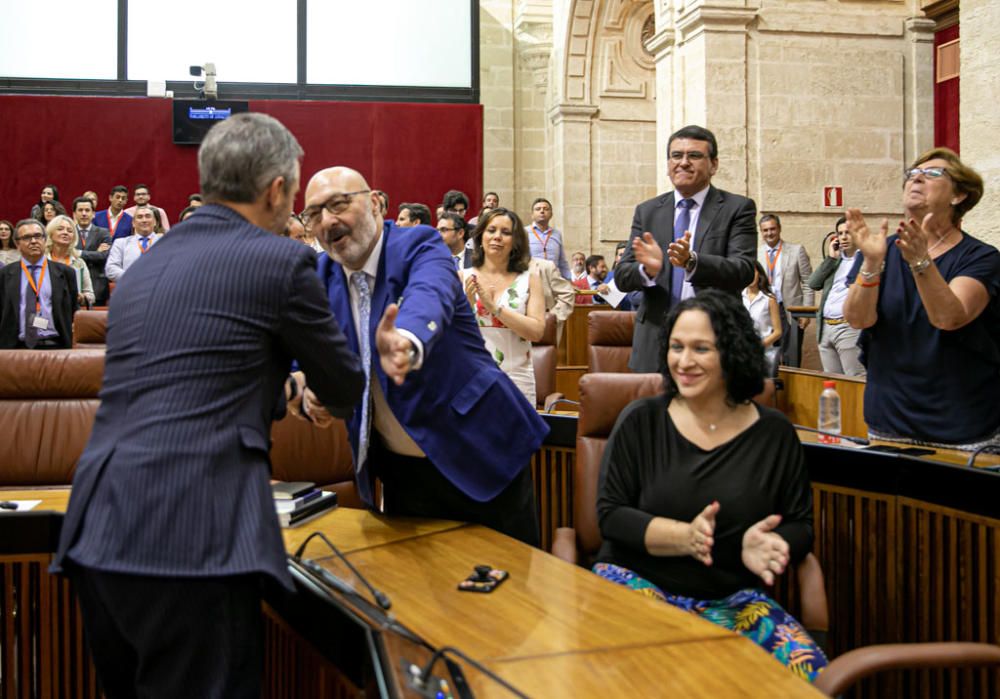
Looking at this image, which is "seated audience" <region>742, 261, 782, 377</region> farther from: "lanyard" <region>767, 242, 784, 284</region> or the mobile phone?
the mobile phone

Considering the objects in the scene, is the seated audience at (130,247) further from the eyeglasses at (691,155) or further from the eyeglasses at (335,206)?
the eyeglasses at (335,206)

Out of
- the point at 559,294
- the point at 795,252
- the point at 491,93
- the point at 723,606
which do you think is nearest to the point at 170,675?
the point at 723,606

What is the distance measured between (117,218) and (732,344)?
386 inches

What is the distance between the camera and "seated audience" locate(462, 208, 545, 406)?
423cm

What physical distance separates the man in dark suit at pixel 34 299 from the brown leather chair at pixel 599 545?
5.03 m

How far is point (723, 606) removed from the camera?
2.36 meters

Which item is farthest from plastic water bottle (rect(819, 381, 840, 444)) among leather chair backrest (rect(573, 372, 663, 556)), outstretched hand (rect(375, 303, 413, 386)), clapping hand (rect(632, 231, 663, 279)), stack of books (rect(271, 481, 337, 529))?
outstretched hand (rect(375, 303, 413, 386))

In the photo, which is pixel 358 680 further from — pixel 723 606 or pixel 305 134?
pixel 305 134

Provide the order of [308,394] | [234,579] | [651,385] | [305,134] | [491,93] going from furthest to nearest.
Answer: [491,93] < [305,134] < [651,385] < [308,394] < [234,579]

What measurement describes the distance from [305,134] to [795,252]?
7.99 m

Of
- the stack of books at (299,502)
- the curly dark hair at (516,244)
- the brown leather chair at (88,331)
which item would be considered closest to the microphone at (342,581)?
the stack of books at (299,502)

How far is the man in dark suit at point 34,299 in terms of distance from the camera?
22.8 feet

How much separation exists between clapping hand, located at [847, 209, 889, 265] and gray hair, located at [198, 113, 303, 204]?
1.72m

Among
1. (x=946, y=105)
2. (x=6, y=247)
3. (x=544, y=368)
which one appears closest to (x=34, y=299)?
(x=544, y=368)
